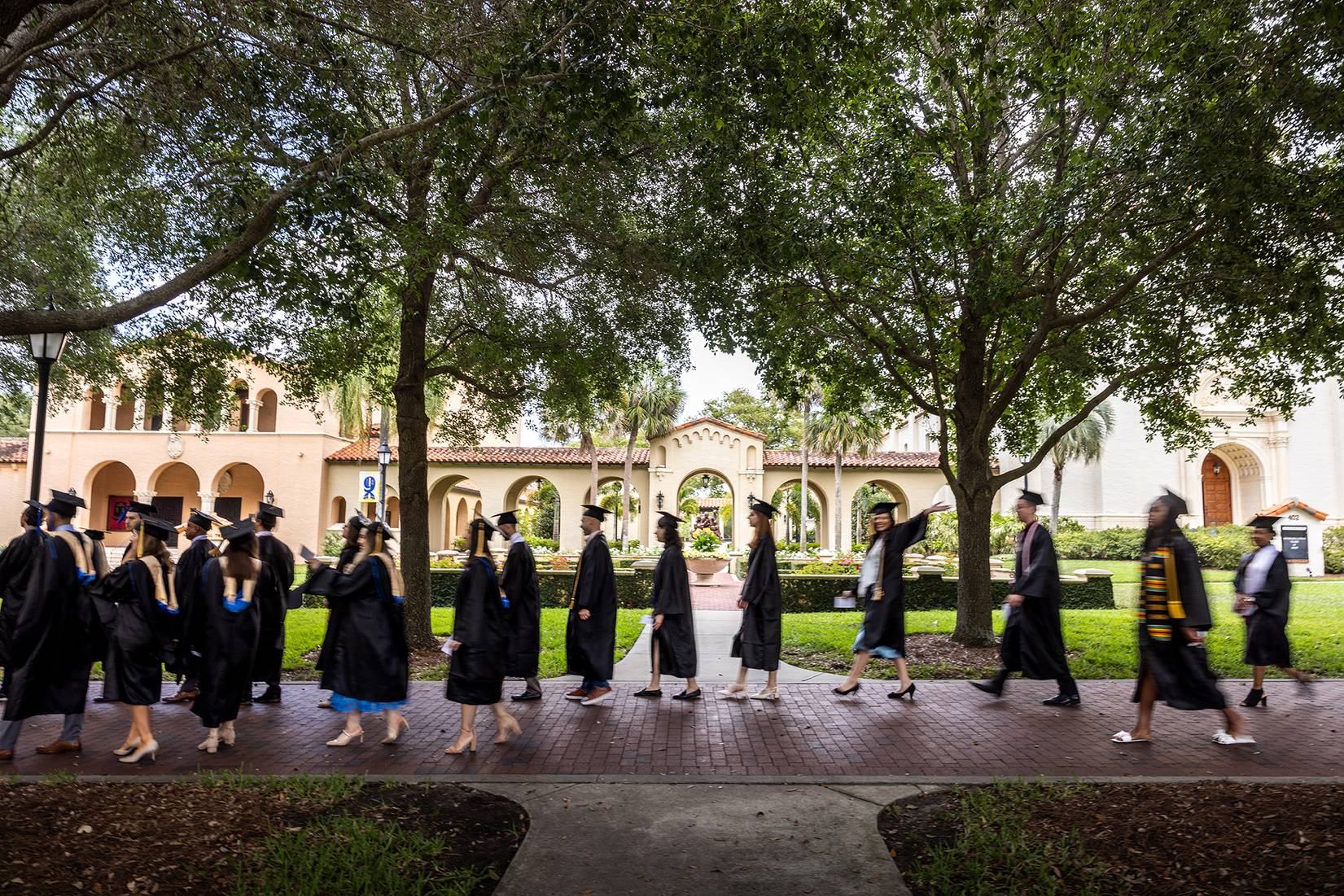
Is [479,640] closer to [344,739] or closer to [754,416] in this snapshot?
[344,739]

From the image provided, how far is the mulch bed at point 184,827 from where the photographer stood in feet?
12.0

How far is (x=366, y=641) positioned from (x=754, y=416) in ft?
162

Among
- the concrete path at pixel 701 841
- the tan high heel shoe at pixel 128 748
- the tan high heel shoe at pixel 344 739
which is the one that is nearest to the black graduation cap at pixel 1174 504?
the concrete path at pixel 701 841

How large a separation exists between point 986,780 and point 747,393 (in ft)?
170

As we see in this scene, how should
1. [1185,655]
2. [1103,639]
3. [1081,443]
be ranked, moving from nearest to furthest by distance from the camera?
[1185,655] < [1103,639] < [1081,443]

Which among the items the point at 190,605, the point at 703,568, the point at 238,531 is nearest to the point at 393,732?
the point at 190,605

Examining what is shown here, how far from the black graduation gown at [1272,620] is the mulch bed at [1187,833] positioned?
2.87 m

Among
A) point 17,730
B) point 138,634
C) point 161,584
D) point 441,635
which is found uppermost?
point 161,584

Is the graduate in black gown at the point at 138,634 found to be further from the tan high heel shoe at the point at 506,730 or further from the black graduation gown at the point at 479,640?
the tan high heel shoe at the point at 506,730

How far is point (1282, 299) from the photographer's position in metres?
8.83

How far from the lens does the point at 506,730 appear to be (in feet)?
20.2

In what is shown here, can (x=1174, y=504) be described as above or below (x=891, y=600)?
above

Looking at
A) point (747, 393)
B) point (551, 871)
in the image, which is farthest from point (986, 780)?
point (747, 393)

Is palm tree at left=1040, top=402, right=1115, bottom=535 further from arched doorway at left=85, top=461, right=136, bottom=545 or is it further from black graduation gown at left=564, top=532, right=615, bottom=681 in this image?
arched doorway at left=85, top=461, right=136, bottom=545
